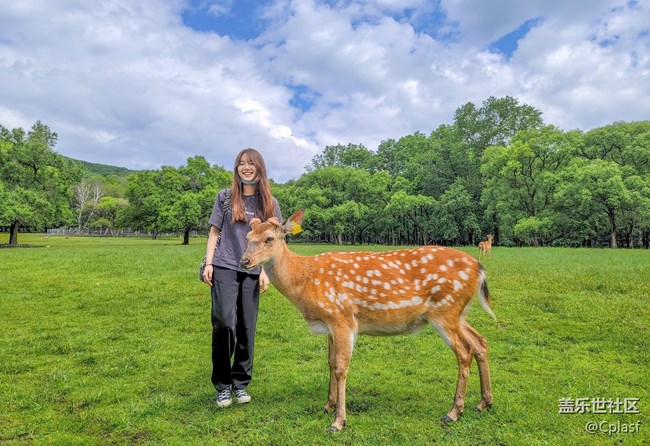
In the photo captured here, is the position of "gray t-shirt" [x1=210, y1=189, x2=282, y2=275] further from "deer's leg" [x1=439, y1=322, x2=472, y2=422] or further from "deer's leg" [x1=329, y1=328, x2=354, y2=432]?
"deer's leg" [x1=439, y1=322, x2=472, y2=422]

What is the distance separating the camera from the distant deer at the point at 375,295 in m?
4.43

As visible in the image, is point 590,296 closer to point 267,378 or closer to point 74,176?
point 267,378

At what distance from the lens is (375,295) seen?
14.7 feet

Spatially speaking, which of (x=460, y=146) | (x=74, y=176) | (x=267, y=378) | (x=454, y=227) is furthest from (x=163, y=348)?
(x=460, y=146)

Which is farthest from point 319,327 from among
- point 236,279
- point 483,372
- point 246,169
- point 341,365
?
point 246,169

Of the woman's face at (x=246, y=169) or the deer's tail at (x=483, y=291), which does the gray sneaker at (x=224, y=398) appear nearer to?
the woman's face at (x=246, y=169)

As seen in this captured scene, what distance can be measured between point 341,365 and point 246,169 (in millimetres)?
2538

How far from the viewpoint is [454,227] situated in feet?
175

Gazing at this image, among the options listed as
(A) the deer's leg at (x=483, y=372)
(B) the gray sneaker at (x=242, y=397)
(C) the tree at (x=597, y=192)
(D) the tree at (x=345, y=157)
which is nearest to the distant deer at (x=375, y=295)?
(A) the deer's leg at (x=483, y=372)

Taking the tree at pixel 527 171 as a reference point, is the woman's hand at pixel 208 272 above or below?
below

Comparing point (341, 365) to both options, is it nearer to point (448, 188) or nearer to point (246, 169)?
point (246, 169)

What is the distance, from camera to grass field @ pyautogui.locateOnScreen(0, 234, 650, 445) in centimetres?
418

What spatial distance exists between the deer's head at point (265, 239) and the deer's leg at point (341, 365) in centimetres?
116

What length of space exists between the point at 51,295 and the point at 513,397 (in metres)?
13.2
